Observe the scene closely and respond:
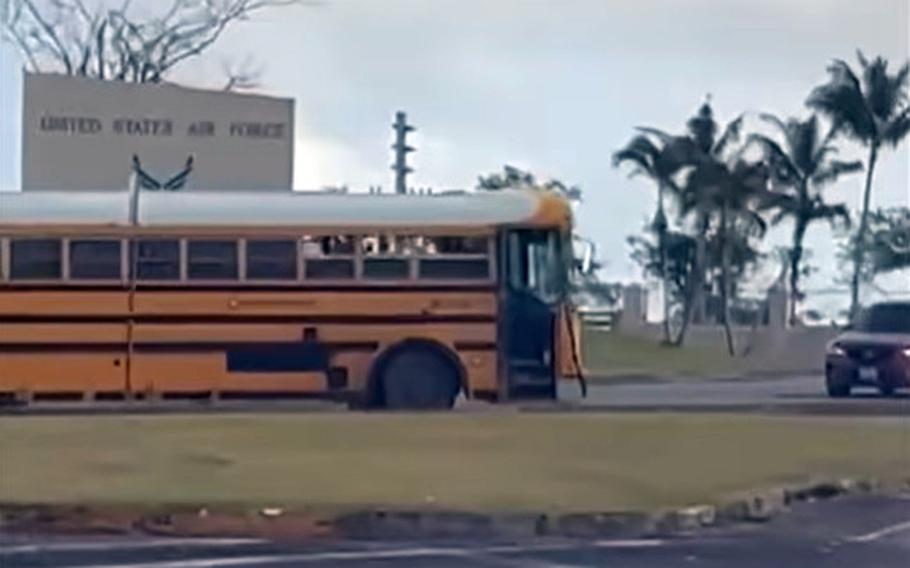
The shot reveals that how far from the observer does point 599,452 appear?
762 inches

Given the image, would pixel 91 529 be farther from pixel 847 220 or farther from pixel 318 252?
pixel 847 220

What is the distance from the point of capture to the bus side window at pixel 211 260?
87.6ft

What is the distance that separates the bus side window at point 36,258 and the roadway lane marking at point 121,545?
39.5 feet

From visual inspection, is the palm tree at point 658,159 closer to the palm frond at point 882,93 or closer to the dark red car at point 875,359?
the palm frond at point 882,93

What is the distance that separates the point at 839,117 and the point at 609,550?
5375cm

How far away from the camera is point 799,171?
224 feet

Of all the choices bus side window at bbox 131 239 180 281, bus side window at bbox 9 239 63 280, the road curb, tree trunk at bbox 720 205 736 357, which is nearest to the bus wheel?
bus side window at bbox 131 239 180 281

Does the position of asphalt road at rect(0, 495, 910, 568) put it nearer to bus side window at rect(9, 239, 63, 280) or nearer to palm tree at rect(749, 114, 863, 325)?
bus side window at rect(9, 239, 63, 280)

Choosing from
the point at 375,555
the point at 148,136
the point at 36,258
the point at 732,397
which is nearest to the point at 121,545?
the point at 375,555

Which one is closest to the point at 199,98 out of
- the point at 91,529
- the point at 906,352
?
the point at 906,352

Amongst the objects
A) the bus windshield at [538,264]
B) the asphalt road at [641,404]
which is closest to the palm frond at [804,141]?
the asphalt road at [641,404]

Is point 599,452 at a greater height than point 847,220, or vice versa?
point 847,220

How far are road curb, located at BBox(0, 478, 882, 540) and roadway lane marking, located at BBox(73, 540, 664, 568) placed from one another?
47 centimetres

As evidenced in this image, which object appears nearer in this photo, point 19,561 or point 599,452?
point 19,561
